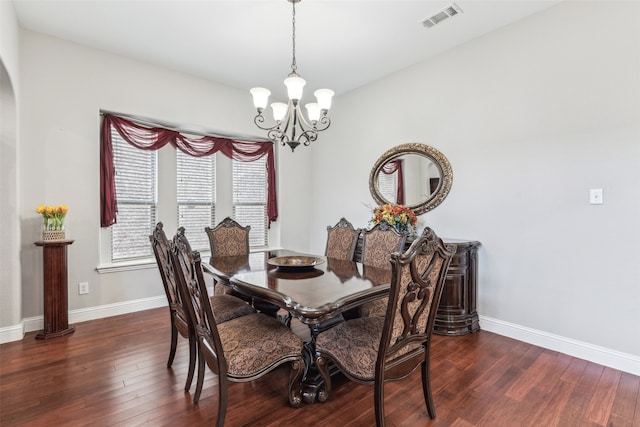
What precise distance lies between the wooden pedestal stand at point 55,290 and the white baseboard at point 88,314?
0.16 m

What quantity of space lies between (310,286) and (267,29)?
2583 mm

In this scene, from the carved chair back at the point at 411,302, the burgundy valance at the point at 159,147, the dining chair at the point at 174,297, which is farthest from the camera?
the burgundy valance at the point at 159,147

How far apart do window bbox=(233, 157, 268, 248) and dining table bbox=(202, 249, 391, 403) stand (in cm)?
202

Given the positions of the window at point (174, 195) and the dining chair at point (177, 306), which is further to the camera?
the window at point (174, 195)

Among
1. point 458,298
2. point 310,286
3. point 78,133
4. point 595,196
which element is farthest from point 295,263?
point 78,133

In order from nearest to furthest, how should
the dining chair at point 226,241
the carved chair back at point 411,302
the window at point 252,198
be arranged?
the carved chair back at point 411,302 < the dining chair at point 226,241 < the window at point 252,198

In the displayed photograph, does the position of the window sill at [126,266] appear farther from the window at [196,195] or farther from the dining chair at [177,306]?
the dining chair at [177,306]

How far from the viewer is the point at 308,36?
10.3 feet

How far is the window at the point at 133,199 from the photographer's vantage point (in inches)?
146

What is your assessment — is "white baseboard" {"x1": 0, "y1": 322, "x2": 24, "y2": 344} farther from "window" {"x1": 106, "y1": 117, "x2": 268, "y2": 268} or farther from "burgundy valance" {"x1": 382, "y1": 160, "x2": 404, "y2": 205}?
"burgundy valance" {"x1": 382, "y1": 160, "x2": 404, "y2": 205}

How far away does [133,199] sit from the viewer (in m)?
3.83

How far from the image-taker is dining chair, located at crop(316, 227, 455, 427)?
1.50m

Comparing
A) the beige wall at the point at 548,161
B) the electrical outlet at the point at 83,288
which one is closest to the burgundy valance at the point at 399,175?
the beige wall at the point at 548,161

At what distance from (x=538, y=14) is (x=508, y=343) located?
305 centimetres
